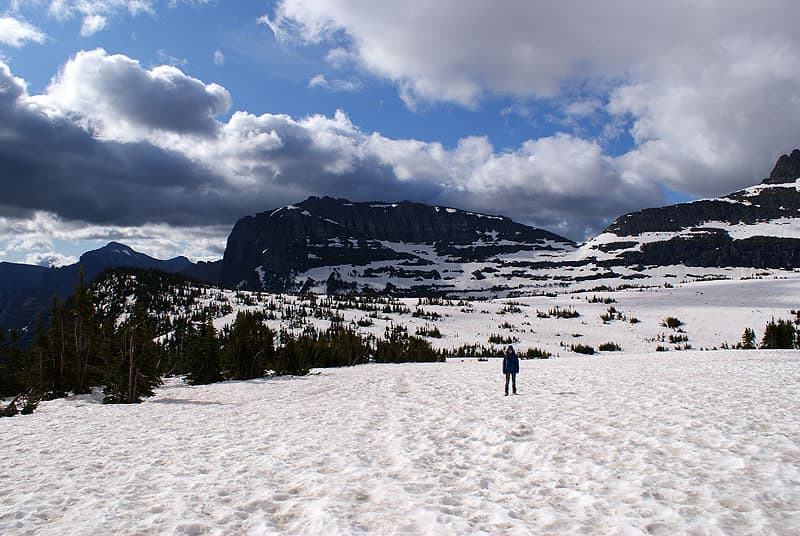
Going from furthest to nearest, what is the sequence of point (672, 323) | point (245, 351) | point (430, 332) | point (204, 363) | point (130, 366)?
point (672, 323) → point (430, 332) → point (245, 351) → point (204, 363) → point (130, 366)

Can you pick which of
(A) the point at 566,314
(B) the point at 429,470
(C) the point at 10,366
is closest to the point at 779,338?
(A) the point at 566,314

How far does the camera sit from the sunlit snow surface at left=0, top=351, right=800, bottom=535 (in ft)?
23.3

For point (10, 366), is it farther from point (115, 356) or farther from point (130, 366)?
point (130, 366)

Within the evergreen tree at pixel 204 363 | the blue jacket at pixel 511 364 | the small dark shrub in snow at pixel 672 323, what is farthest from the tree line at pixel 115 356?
the small dark shrub in snow at pixel 672 323

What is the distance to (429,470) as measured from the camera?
394 inches

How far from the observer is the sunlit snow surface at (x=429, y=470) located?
7094 millimetres

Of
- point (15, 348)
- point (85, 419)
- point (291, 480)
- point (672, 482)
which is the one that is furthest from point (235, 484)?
point (15, 348)

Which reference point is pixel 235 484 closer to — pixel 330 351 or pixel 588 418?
pixel 588 418

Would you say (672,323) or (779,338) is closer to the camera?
(779,338)

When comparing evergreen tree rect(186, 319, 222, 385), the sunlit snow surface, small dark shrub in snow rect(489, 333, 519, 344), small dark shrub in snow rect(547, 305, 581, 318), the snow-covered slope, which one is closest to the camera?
the sunlit snow surface

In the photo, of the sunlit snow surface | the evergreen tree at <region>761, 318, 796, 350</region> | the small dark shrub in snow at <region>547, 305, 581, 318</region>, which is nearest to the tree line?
the sunlit snow surface

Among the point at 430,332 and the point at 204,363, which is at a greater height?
the point at 204,363

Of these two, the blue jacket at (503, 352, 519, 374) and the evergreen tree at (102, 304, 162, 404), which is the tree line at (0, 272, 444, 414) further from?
the blue jacket at (503, 352, 519, 374)

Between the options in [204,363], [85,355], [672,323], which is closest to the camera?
[85,355]
